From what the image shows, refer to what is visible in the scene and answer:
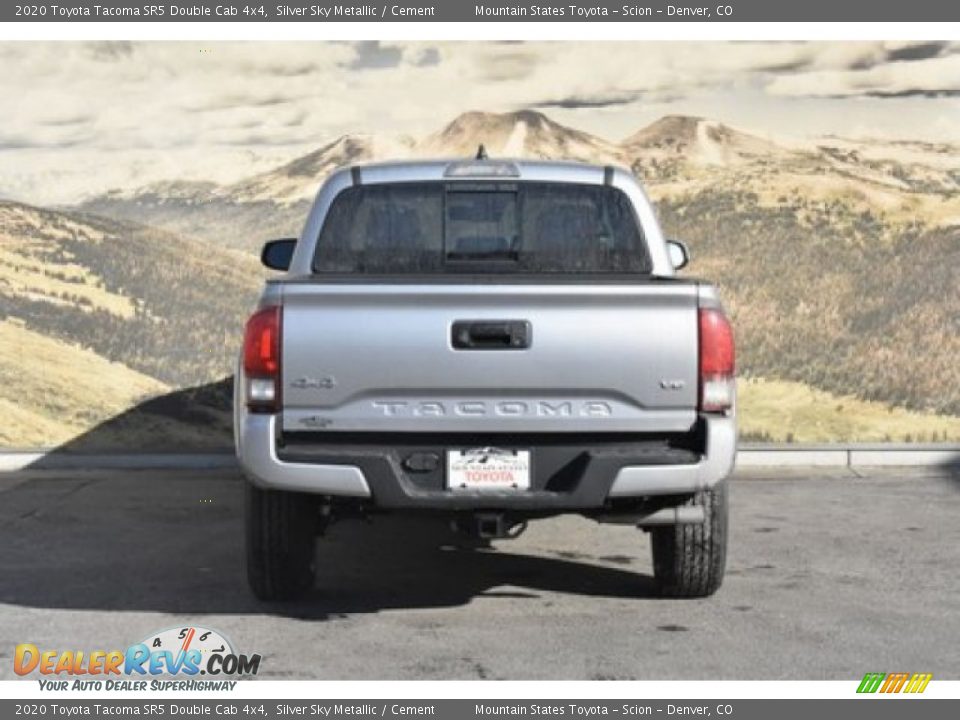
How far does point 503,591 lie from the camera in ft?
25.5

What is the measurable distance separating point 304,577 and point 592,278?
191cm

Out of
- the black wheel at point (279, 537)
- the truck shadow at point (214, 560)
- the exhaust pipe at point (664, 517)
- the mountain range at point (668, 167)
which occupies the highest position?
the mountain range at point (668, 167)

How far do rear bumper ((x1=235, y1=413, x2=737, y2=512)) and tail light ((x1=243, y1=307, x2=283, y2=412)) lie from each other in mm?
77

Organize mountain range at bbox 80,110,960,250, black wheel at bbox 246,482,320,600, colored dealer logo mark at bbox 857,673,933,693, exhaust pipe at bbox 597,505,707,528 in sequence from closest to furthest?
colored dealer logo mark at bbox 857,673,933,693
exhaust pipe at bbox 597,505,707,528
black wheel at bbox 246,482,320,600
mountain range at bbox 80,110,960,250

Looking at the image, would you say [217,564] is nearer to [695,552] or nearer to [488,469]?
[488,469]

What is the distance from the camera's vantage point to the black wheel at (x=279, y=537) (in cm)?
709

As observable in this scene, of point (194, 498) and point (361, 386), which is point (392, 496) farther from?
point (194, 498)

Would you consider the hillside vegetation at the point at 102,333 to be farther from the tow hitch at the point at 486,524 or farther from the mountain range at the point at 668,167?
the tow hitch at the point at 486,524

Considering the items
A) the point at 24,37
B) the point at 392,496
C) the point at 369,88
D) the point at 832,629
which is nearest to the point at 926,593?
the point at 832,629

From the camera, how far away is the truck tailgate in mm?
6434

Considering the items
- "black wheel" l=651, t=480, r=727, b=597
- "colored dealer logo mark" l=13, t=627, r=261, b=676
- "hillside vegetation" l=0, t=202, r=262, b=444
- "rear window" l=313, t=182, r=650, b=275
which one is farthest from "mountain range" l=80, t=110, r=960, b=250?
"colored dealer logo mark" l=13, t=627, r=261, b=676

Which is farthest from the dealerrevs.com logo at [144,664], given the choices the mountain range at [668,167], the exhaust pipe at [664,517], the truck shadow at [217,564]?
the mountain range at [668,167]

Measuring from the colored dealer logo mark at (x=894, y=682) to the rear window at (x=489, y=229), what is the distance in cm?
230

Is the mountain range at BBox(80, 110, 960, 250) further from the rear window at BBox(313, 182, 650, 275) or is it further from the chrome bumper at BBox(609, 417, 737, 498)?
the chrome bumper at BBox(609, 417, 737, 498)
